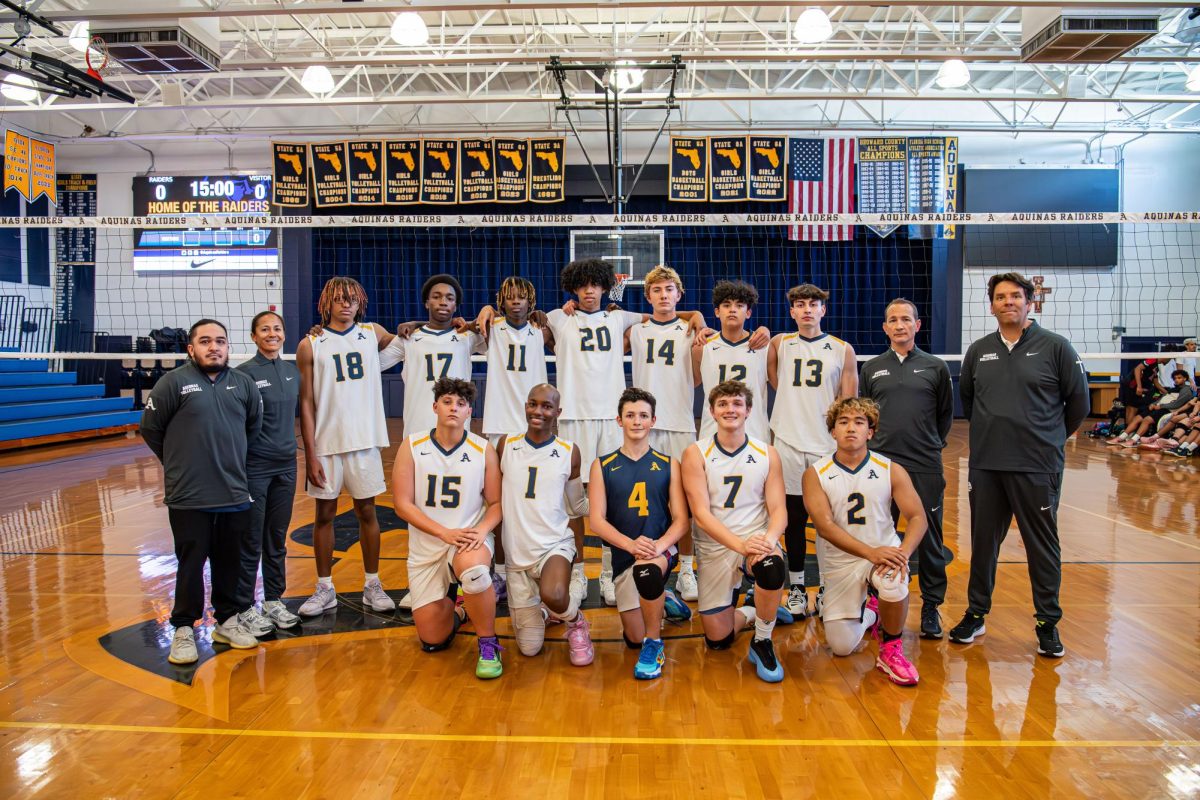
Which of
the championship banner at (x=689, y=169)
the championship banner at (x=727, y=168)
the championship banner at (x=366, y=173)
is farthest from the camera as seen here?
the championship banner at (x=366, y=173)

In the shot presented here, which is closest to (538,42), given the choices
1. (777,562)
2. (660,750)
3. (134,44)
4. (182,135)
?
(134,44)

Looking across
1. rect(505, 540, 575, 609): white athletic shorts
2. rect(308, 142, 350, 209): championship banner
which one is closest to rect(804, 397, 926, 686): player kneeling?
rect(505, 540, 575, 609): white athletic shorts

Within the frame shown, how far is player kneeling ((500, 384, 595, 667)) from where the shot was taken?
3.56 meters

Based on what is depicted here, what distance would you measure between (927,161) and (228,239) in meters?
13.3

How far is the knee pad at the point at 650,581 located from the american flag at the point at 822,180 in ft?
37.2

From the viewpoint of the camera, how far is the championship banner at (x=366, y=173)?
13.3m

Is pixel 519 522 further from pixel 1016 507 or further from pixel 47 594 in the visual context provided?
pixel 47 594

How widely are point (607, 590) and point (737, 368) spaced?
4.76 feet

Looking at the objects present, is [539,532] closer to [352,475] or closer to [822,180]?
[352,475]

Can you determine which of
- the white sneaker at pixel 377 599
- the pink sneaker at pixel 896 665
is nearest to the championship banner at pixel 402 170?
the white sneaker at pixel 377 599

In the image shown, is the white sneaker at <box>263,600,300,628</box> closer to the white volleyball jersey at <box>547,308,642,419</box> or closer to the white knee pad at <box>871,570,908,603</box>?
the white volleyball jersey at <box>547,308,642,419</box>

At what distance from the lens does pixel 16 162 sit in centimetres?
1338

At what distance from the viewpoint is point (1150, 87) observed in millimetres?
13352

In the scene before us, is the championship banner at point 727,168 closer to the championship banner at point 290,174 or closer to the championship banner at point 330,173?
the championship banner at point 330,173
